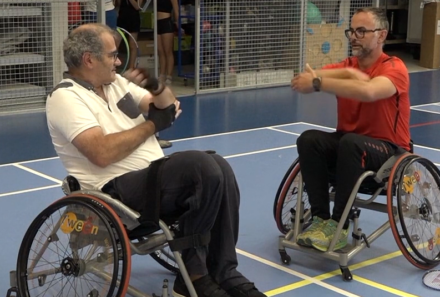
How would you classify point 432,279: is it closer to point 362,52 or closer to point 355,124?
point 355,124

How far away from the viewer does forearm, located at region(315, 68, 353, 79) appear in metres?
3.81

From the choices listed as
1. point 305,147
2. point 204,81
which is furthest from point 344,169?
point 204,81

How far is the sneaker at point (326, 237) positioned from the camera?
3.61 metres

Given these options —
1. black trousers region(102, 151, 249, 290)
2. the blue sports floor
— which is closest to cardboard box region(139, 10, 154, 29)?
the blue sports floor

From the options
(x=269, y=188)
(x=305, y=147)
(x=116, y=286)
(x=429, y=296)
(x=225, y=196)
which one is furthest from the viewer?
(x=269, y=188)

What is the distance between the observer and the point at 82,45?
310 cm

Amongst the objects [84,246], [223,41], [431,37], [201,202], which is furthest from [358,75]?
[431,37]

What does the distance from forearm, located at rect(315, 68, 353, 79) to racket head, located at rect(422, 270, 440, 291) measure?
3.26 feet

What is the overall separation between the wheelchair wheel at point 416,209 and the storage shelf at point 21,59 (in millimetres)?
4761

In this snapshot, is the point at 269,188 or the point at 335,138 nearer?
the point at 335,138

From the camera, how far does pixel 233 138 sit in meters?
6.48

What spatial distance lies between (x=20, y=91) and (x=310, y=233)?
464cm

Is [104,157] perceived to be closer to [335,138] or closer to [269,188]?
[335,138]

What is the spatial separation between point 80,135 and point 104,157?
123 mm
